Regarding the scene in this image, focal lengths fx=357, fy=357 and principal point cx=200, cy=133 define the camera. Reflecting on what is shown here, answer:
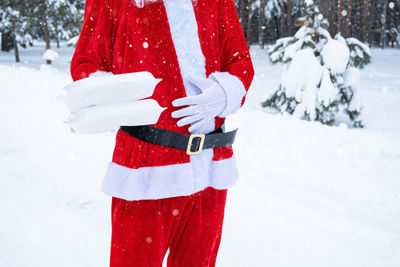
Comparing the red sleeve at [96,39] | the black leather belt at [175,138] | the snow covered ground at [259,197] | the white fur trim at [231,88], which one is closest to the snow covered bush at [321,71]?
the snow covered ground at [259,197]

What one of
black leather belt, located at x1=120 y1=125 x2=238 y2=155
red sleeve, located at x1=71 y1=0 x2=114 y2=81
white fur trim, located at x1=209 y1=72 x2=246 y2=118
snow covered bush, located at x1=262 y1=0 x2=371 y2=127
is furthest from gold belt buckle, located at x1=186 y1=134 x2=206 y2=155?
snow covered bush, located at x1=262 y1=0 x2=371 y2=127

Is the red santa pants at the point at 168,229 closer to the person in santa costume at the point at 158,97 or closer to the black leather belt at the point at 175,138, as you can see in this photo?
the person in santa costume at the point at 158,97

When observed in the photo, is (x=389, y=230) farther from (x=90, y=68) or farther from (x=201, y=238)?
(x=90, y=68)

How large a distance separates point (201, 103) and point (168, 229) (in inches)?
19.6

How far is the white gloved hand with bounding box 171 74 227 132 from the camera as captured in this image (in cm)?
127


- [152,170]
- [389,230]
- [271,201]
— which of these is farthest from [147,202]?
[389,230]

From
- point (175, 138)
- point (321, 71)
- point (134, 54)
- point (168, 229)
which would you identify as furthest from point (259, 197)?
point (321, 71)

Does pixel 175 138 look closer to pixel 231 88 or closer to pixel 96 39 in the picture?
pixel 231 88

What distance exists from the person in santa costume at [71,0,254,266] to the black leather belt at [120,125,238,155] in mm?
19

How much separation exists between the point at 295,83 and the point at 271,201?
403cm

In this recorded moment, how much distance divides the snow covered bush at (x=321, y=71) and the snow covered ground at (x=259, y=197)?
1301mm

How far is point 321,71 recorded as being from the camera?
659 cm

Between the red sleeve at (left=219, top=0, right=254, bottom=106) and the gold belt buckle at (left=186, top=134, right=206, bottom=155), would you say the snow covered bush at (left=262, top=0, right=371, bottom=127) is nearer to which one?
the red sleeve at (left=219, top=0, right=254, bottom=106)

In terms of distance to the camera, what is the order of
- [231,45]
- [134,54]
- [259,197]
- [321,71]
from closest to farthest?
[134,54] < [231,45] < [259,197] < [321,71]
